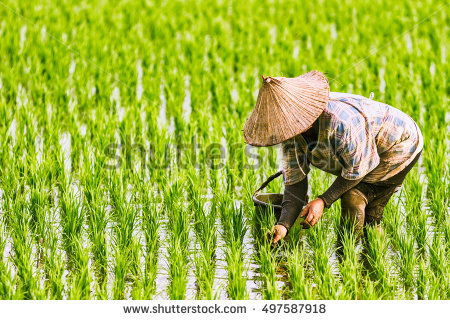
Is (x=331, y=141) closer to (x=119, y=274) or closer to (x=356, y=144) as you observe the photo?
(x=356, y=144)

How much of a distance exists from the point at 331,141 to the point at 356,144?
0.36ft

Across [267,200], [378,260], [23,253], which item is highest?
[267,200]

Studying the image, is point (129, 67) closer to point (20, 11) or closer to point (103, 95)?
point (103, 95)

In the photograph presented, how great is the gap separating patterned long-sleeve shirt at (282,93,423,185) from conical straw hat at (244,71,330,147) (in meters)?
0.10

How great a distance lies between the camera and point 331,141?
10.1ft

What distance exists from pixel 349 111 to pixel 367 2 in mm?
6909

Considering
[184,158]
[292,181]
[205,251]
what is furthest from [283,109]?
[184,158]

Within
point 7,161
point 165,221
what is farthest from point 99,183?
point 7,161

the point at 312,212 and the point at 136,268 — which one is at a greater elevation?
the point at 312,212

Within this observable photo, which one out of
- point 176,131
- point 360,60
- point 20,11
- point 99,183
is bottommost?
point 99,183

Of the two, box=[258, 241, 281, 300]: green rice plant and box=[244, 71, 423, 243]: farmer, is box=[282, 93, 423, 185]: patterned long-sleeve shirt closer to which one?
box=[244, 71, 423, 243]: farmer

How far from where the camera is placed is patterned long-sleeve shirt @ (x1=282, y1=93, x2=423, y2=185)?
3.05m

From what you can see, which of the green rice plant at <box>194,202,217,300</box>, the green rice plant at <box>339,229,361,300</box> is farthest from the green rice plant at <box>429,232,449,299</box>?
the green rice plant at <box>194,202,217,300</box>

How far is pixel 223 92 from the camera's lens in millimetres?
5957
